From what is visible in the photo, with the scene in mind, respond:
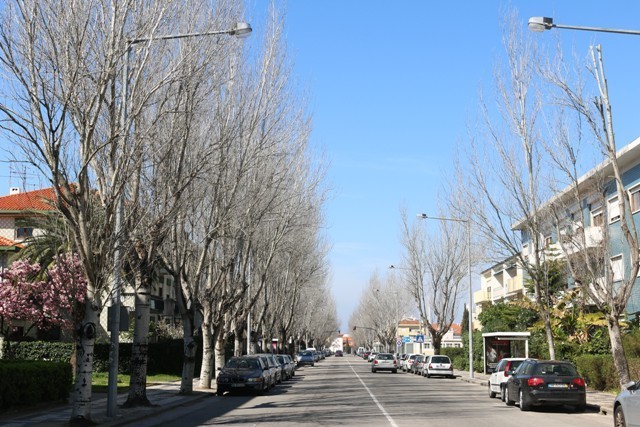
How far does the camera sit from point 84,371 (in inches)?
638

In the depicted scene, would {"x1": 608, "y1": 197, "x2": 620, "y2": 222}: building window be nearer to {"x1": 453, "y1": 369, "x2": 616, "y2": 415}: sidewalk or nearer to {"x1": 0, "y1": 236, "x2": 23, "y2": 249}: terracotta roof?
{"x1": 453, "y1": 369, "x2": 616, "y2": 415}: sidewalk

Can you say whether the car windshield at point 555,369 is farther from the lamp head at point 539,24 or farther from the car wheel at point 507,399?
the lamp head at point 539,24

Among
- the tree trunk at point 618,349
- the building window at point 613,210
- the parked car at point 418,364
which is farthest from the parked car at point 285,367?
the tree trunk at point 618,349

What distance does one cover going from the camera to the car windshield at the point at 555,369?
74.0ft

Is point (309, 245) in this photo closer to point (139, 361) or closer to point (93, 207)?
point (139, 361)

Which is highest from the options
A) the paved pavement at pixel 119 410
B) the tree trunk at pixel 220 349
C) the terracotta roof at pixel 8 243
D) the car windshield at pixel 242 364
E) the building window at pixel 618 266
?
the terracotta roof at pixel 8 243

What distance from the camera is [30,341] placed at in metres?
43.2

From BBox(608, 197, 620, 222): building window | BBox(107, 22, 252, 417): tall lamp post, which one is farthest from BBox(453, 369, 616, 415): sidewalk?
BBox(107, 22, 252, 417): tall lamp post

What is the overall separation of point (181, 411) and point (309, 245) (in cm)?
3040

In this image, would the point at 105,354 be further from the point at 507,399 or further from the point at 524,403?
the point at 524,403

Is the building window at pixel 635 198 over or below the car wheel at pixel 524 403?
over

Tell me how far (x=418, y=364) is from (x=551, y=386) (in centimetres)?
3452

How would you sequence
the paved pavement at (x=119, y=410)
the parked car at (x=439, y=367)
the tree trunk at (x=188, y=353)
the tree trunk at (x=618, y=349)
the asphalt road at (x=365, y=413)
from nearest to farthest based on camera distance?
the paved pavement at (x=119, y=410) < the asphalt road at (x=365, y=413) < the tree trunk at (x=618, y=349) < the tree trunk at (x=188, y=353) < the parked car at (x=439, y=367)

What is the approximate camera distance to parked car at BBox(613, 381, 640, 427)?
13.5 meters
